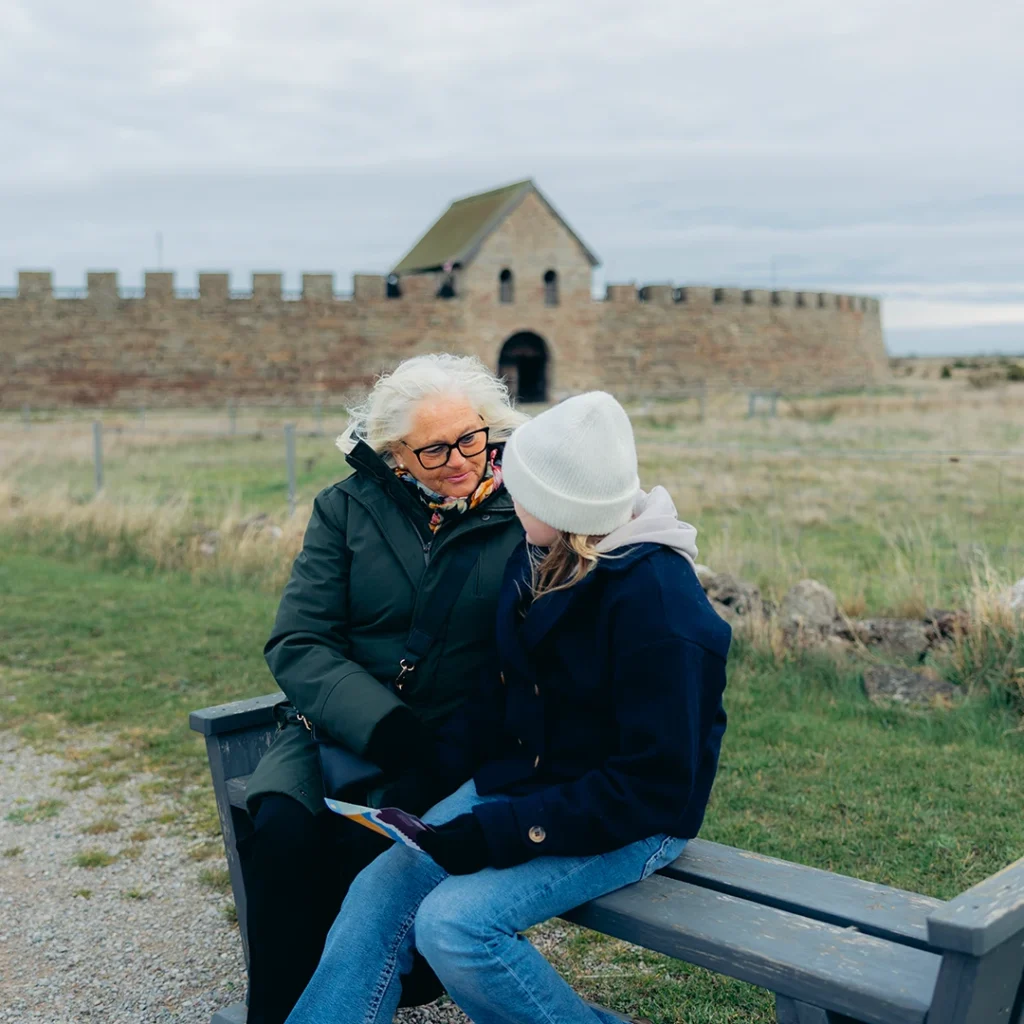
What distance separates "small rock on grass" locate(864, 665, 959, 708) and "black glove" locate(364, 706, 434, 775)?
3296 millimetres

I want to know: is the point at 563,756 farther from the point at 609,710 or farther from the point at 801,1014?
the point at 801,1014

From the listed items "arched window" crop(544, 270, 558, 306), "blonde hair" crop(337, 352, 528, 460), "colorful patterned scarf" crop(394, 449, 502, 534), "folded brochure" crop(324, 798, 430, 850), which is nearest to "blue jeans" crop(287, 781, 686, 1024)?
"folded brochure" crop(324, 798, 430, 850)

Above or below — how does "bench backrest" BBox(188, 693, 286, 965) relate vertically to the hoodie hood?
below

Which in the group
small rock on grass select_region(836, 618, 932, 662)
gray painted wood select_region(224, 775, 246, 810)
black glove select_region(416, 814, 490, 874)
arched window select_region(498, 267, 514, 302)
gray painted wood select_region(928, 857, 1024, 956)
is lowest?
small rock on grass select_region(836, 618, 932, 662)

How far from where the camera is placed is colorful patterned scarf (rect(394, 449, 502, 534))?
9.97 ft

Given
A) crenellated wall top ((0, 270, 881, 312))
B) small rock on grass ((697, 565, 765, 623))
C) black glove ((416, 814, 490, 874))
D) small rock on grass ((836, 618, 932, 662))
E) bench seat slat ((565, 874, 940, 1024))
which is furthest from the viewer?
crenellated wall top ((0, 270, 881, 312))

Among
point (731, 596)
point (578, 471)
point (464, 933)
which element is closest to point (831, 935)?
point (464, 933)

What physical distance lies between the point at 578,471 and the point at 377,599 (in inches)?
30.1

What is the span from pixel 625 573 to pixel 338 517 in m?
0.94

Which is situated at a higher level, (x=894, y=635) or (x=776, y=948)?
(x=776, y=948)

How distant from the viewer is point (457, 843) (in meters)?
2.44

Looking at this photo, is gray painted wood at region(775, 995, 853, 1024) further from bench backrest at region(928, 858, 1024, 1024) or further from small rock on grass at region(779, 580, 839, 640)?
small rock on grass at region(779, 580, 839, 640)

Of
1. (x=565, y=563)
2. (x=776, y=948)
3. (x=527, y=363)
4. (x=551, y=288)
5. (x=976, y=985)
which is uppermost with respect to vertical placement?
(x=551, y=288)

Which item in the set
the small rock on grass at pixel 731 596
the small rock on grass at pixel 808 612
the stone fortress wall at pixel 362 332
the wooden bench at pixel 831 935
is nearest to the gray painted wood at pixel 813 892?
the wooden bench at pixel 831 935
